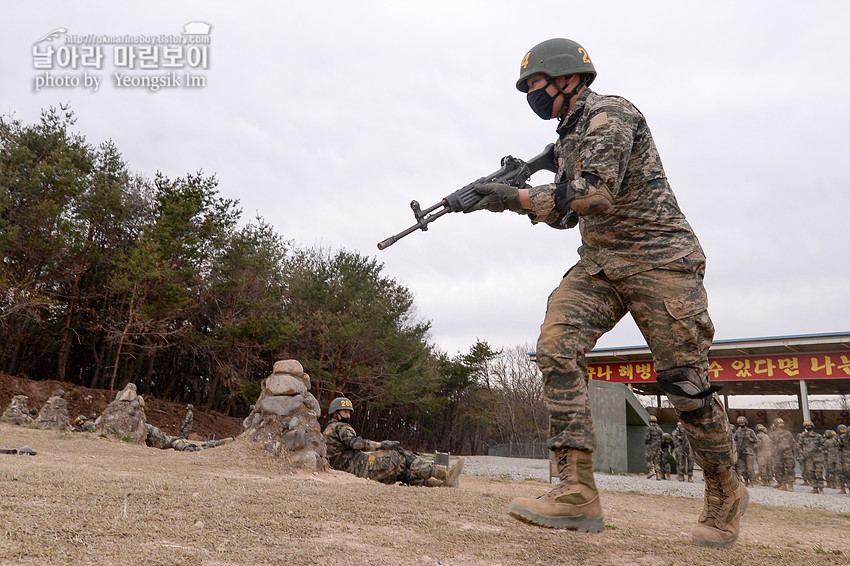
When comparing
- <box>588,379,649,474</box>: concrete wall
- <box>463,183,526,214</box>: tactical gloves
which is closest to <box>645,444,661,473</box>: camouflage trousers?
<box>588,379,649,474</box>: concrete wall

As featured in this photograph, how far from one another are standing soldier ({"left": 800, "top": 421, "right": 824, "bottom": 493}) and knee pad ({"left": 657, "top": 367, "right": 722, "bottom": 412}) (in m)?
13.3

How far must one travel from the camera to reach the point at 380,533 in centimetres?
249

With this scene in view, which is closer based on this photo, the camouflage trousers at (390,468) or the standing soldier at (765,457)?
the camouflage trousers at (390,468)

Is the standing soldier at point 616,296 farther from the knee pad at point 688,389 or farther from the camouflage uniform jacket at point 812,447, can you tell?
the camouflage uniform jacket at point 812,447

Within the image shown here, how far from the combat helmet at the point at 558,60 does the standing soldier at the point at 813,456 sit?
13778mm

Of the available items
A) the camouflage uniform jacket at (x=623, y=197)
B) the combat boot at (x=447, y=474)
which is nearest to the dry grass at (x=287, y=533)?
the camouflage uniform jacket at (x=623, y=197)

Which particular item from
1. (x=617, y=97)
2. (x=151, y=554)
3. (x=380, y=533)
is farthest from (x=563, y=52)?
(x=151, y=554)

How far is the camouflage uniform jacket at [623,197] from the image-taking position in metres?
2.62

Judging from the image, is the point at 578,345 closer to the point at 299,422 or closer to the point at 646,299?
the point at 646,299

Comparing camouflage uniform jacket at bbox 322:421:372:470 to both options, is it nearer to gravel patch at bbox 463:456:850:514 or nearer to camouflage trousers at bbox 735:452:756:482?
gravel patch at bbox 463:456:850:514

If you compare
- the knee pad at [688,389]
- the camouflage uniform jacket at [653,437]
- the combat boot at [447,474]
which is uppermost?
the knee pad at [688,389]

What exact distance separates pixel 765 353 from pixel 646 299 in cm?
1925

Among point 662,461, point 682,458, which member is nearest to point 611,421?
point 662,461

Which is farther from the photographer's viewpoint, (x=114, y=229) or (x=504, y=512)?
(x=114, y=229)
